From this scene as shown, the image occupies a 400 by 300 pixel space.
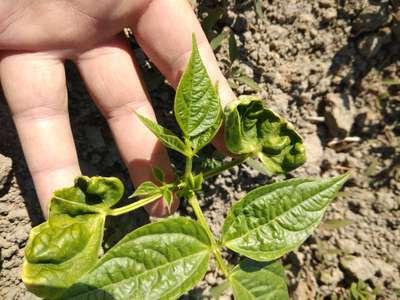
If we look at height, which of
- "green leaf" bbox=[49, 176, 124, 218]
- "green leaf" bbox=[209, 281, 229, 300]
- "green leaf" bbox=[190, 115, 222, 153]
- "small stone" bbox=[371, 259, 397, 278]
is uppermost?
"green leaf" bbox=[190, 115, 222, 153]

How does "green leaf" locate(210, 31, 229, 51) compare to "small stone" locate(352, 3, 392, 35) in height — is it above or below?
above

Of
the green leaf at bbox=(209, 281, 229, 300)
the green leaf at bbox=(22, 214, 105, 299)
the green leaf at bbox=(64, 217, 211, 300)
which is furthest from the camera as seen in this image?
the green leaf at bbox=(209, 281, 229, 300)

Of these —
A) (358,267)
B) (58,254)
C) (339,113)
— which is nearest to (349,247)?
(358,267)

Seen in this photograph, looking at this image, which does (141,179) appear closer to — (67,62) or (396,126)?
(67,62)

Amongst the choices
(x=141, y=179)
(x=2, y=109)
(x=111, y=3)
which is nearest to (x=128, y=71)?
(x=111, y=3)

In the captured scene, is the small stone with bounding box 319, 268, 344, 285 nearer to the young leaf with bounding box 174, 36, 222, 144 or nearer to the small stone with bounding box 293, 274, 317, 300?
the small stone with bounding box 293, 274, 317, 300

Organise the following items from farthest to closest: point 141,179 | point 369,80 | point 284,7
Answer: point 369,80
point 284,7
point 141,179

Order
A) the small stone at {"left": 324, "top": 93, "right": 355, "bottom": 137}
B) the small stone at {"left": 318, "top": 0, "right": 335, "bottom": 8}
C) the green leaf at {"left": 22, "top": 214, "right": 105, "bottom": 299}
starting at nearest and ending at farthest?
the green leaf at {"left": 22, "top": 214, "right": 105, "bottom": 299}
the small stone at {"left": 318, "top": 0, "right": 335, "bottom": 8}
the small stone at {"left": 324, "top": 93, "right": 355, "bottom": 137}

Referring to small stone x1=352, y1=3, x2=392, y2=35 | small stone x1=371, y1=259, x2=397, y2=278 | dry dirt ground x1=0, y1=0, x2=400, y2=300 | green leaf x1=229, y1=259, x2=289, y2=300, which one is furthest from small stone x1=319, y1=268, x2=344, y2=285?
small stone x1=352, y1=3, x2=392, y2=35
